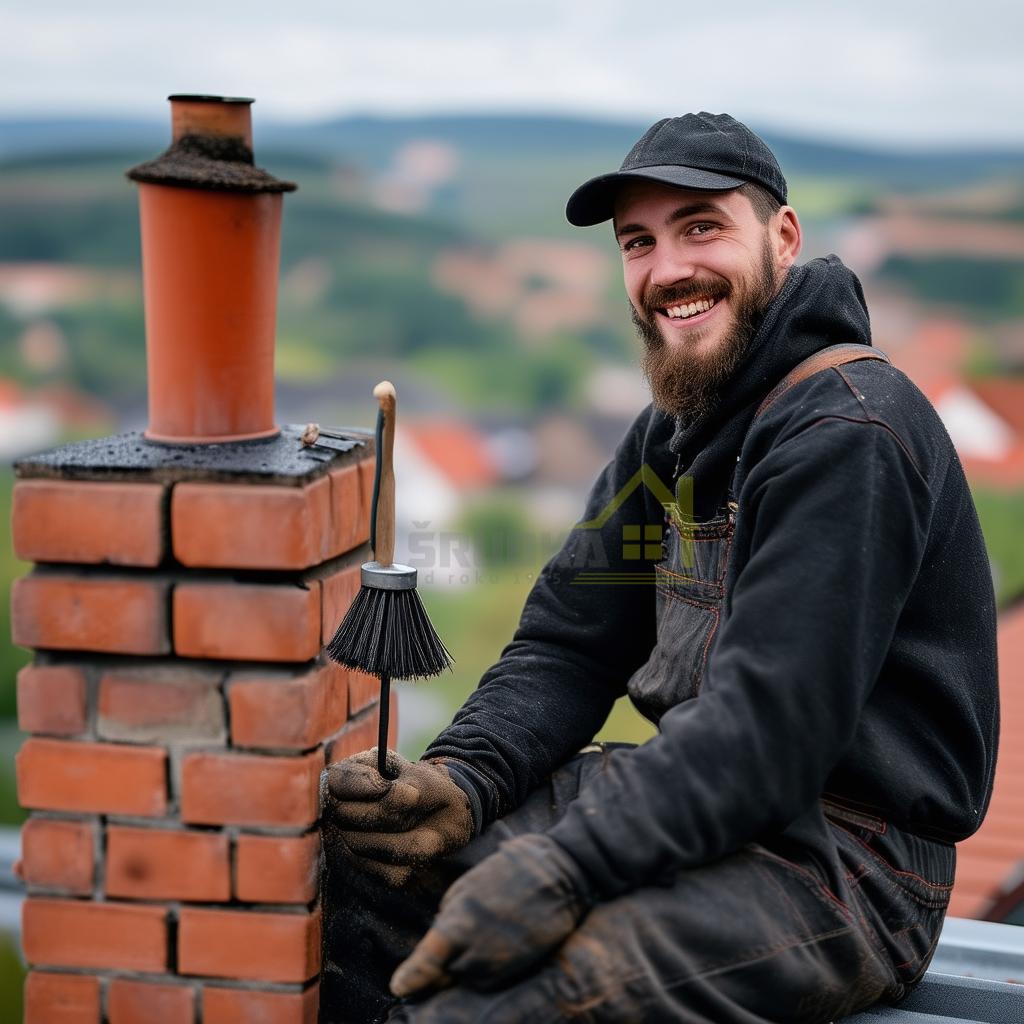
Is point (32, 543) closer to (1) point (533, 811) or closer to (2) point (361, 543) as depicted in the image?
(2) point (361, 543)

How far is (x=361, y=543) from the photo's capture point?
187cm

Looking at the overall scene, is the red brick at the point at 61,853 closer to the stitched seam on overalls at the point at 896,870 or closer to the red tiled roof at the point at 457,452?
the stitched seam on overalls at the point at 896,870

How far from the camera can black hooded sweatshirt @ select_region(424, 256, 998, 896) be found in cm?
140

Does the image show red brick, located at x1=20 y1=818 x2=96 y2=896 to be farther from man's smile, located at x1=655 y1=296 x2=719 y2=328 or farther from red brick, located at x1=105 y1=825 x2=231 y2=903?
man's smile, located at x1=655 y1=296 x2=719 y2=328

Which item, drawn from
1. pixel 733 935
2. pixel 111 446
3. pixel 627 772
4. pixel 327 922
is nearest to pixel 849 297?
pixel 627 772

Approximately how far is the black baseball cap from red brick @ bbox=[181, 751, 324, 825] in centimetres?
108

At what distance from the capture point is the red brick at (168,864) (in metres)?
1.65

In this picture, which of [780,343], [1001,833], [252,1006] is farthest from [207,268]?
[1001,833]

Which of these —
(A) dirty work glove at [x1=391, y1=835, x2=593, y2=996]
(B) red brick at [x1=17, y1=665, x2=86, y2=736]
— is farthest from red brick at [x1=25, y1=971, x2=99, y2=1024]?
(A) dirty work glove at [x1=391, y1=835, x2=593, y2=996]

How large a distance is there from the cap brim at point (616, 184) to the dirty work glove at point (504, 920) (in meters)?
1.08

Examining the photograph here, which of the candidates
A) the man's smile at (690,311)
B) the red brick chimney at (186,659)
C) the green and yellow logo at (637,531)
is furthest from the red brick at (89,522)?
the man's smile at (690,311)

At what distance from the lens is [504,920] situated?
1342 mm

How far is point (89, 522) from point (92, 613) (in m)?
0.14

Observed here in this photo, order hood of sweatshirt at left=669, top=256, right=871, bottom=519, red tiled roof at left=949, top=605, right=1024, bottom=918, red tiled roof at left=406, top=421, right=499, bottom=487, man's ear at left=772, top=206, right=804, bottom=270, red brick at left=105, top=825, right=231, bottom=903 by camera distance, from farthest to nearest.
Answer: red tiled roof at left=406, top=421, right=499, bottom=487 → red tiled roof at left=949, top=605, right=1024, bottom=918 → man's ear at left=772, top=206, right=804, bottom=270 → hood of sweatshirt at left=669, top=256, right=871, bottom=519 → red brick at left=105, top=825, right=231, bottom=903
